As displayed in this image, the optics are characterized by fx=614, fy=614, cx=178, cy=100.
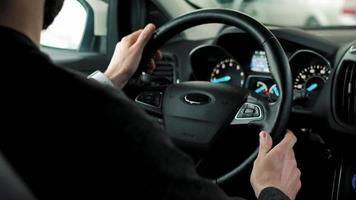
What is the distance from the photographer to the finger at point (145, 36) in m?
1.59

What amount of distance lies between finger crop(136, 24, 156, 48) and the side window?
3.57ft

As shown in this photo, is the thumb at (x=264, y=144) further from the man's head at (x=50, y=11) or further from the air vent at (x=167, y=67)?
the air vent at (x=167, y=67)

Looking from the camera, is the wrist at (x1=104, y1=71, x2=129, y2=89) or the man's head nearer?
the man's head

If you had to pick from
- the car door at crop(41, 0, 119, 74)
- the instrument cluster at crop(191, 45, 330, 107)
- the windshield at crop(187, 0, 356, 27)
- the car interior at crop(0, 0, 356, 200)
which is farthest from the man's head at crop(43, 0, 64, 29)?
the windshield at crop(187, 0, 356, 27)

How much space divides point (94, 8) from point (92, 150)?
207 centimetres

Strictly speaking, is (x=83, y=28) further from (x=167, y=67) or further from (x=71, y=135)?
(x=71, y=135)

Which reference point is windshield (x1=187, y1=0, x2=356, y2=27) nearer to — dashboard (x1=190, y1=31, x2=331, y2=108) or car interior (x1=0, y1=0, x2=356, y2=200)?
car interior (x1=0, y1=0, x2=356, y2=200)

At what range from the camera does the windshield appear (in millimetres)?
2812

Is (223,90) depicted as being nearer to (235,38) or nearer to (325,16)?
(235,38)

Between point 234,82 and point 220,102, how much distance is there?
2.53ft

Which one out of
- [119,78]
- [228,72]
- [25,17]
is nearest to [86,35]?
[228,72]

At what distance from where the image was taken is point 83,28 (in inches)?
111

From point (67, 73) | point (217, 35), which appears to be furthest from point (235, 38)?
point (67, 73)

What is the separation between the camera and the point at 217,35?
2.39 metres
